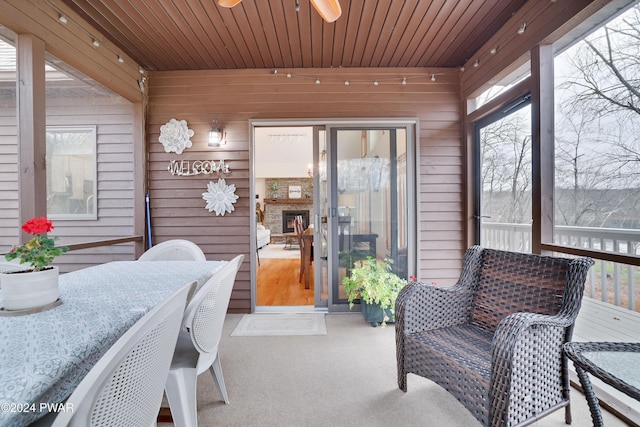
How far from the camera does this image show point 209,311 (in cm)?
128

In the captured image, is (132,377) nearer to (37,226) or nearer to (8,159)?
(37,226)

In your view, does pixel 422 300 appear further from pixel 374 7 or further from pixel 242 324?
pixel 374 7

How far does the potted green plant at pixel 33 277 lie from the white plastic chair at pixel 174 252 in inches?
42.5

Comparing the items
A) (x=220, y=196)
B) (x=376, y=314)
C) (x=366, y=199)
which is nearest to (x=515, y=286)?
(x=376, y=314)

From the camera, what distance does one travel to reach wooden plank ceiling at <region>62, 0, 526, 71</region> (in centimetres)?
222

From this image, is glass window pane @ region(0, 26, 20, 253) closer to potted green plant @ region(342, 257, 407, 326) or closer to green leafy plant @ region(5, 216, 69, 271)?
green leafy plant @ region(5, 216, 69, 271)

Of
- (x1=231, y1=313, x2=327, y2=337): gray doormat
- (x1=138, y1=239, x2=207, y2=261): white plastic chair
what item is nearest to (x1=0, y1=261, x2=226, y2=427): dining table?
(x1=138, y1=239, x2=207, y2=261): white plastic chair

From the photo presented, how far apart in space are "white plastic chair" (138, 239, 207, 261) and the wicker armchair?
1617 mm

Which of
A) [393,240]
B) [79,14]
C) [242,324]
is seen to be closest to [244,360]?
[242,324]

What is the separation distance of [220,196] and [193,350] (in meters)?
2.06

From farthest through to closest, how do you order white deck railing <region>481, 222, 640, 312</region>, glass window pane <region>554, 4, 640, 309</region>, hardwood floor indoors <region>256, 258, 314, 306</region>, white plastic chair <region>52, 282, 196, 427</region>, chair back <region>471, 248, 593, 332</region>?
1. hardwood floor indoors <region>256, 258, 314, 306</region>
2. white deck railing <region>481, 222, 640, 312</region>
3. glass window pane <region>554, 4, 640, 309</region>
4. chair back <region>471, 248, 593, 332</region>
5. white plastic chair <region>52, 282, 196, 427</region>

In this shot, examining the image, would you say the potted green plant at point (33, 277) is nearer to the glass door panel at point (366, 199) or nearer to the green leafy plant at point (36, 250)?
the green leafy plant at point (36, 250)

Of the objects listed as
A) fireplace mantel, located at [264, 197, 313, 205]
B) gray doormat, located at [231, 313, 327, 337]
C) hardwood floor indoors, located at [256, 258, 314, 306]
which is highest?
fireplace mantel, located at [264, 197, 313, 205]

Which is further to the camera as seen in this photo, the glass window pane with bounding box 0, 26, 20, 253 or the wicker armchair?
the glass window pane with bounding box 0, 26, 20, 253
